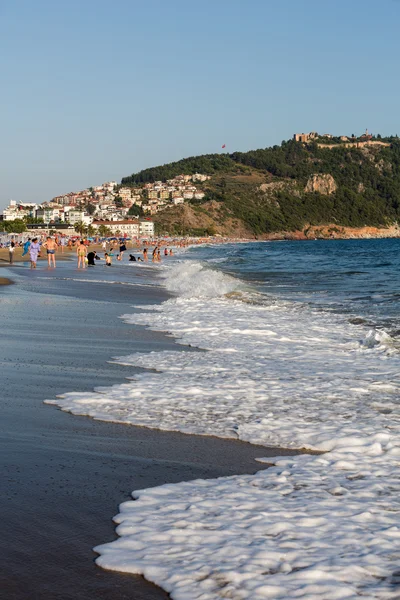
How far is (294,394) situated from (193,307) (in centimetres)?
988

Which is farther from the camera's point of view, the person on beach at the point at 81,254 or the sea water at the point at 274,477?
the person on beach at the point at 81,254

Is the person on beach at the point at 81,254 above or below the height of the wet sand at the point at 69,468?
above

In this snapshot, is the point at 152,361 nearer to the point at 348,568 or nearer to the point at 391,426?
the point at 391,426

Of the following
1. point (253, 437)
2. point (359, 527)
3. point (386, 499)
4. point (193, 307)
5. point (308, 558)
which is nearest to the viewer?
point (308, 558)

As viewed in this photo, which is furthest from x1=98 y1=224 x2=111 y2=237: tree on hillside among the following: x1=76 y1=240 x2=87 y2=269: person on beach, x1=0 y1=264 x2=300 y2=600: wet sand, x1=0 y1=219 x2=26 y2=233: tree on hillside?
x1=0 y1=264 x2=300 y2=600: wet sand

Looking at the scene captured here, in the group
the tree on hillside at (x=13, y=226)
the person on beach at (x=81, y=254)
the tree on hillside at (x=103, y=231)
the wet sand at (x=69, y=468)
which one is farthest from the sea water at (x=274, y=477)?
the tree on hillside at (x=103, y=231)

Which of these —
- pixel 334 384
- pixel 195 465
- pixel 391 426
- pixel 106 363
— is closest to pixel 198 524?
pixel 195 465

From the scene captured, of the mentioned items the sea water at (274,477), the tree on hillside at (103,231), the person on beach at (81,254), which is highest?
the tree on hillside at (103,231)

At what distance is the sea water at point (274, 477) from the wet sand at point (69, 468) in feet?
0.51

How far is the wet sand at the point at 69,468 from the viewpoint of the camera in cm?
328

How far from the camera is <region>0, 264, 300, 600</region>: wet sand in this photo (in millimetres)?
3283

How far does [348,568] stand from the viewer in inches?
133

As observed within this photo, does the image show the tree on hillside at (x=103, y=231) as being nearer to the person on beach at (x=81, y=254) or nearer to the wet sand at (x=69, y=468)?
the person on beach at (x=81, y=254)

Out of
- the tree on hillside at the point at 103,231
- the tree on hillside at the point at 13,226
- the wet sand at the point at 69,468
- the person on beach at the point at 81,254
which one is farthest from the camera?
the tree on hillside at the point at 103,231
